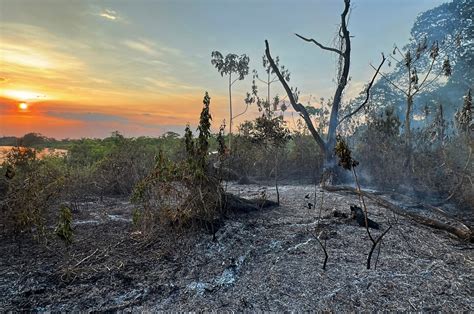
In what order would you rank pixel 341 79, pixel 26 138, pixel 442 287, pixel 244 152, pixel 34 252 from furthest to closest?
1. pixel 244 152
2. pixel 341 79
3. pixel 26 138
4. pixel 34 252
5. pixel 442 287

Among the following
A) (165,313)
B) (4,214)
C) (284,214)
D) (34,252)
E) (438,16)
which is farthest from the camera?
(438,16)

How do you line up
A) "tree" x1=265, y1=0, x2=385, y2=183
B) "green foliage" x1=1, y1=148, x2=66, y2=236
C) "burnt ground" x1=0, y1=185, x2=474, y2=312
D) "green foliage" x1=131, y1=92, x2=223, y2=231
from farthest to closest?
1. "tree" x1=265, y1=0, x2=385, y2=183
2. "green foliage" x1=131, y1=92, x2=223, y2=231
3. "green foliage" x1=1, y1=148, x2=66, y2=236
4. "burnt ground" x1=0, y1=185, x2=474, y2=312

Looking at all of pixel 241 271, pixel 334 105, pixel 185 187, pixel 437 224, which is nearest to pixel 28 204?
pixel 185 187

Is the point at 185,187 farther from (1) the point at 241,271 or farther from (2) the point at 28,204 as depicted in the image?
(2) the point at 28,204

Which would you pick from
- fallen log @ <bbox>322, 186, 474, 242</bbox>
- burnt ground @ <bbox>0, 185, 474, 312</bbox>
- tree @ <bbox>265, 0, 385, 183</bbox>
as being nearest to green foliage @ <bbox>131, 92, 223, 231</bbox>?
burnt ground @ <bbox>0, 185, 474, 312</bbox>

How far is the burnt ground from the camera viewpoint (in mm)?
3285

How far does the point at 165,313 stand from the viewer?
3.12 metres

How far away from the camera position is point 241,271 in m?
3.95

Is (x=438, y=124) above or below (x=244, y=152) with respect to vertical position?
above

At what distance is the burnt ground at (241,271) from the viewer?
329 cm

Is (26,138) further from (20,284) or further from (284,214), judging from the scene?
(284,214)

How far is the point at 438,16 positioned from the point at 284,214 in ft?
108

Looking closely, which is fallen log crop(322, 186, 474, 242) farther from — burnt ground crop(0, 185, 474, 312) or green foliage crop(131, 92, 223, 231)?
green foliage crop(131, 92, 223, 231)

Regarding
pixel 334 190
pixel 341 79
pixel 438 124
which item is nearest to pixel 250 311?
pixel 334 190
